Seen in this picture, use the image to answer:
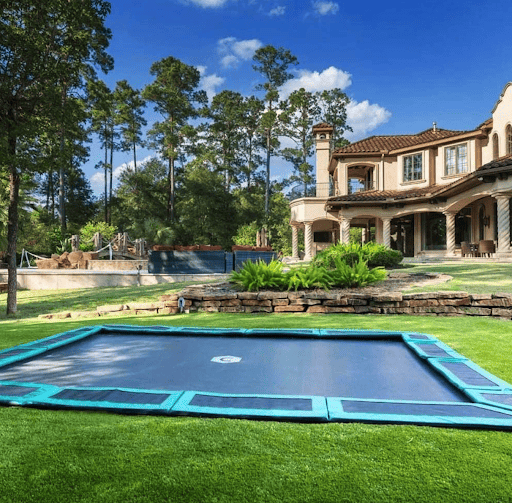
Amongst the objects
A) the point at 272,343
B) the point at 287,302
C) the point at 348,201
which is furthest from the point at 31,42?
the point at 348,201

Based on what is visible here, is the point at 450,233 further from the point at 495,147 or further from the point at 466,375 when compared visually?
the point at 466,375

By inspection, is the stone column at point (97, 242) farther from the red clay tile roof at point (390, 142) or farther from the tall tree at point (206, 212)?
the red clay tile roof at point (390, 142)

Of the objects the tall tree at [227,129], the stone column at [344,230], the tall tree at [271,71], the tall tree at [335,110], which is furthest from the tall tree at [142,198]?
the tall tree at [335,110]

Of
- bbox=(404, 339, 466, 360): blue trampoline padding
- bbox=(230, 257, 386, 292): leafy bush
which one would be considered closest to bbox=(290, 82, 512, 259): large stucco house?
bbox=(230, 257, 386, 292): leafy bush

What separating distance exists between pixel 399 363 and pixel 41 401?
2.94m

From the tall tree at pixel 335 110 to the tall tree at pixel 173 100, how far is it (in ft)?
40.6

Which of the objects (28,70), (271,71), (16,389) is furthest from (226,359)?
(271,71)

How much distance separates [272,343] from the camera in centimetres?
457

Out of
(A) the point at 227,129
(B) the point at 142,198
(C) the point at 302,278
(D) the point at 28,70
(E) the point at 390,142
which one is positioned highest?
(A) the point at 227,129

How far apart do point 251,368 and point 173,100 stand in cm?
2896

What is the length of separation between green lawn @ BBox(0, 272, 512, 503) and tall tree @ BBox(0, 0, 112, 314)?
790cm

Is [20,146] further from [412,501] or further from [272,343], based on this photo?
[412,501]

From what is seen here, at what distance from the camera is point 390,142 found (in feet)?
78.7

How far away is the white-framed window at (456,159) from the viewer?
19500 mm
